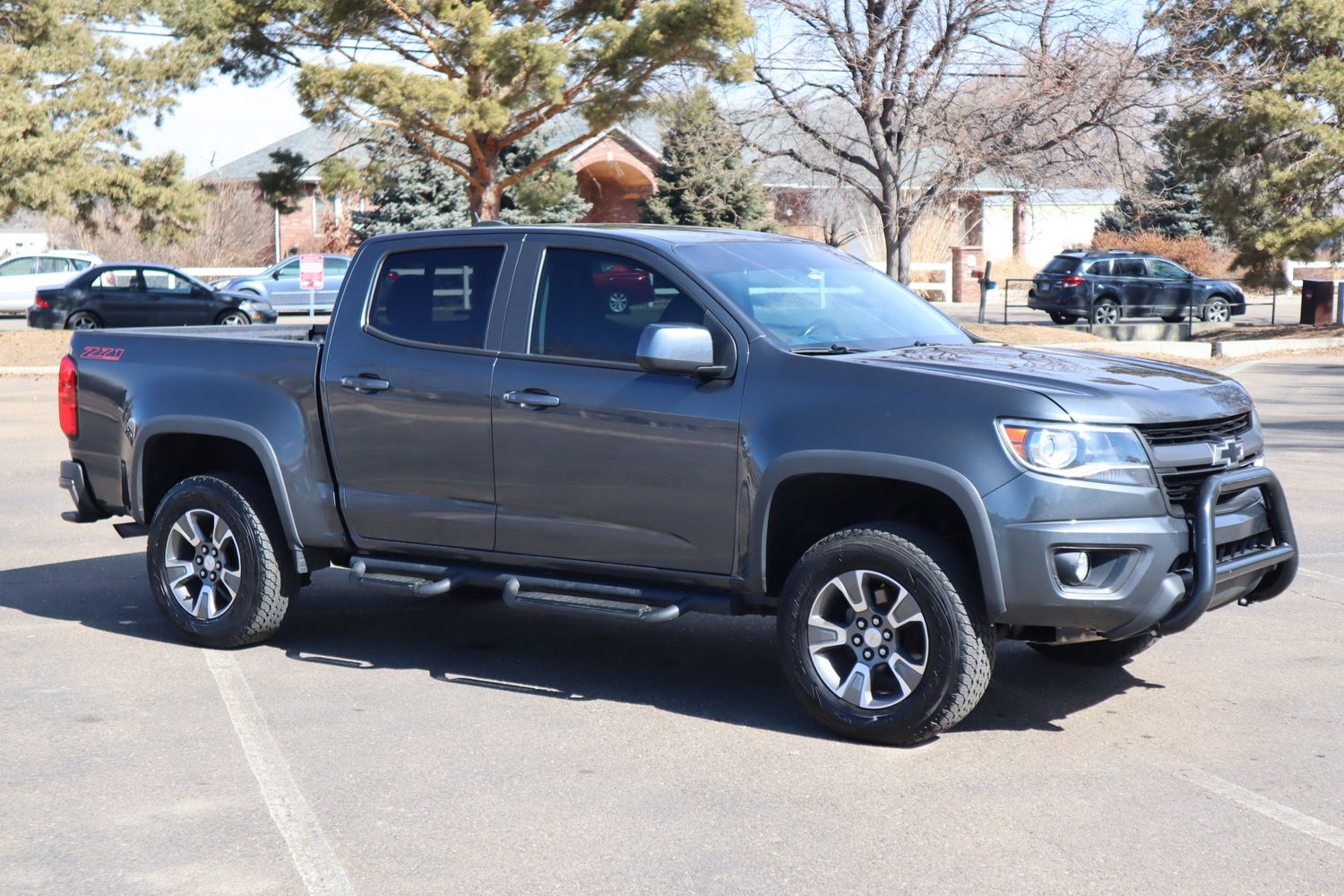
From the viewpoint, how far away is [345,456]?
22.2ft

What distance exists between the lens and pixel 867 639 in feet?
18.4

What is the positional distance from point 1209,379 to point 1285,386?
17794 millimetres

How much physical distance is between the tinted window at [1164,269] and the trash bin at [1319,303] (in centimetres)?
276

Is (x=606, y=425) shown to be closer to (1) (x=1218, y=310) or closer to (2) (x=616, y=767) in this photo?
(2) (x=616, y=767)

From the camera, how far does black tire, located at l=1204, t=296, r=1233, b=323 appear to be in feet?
122

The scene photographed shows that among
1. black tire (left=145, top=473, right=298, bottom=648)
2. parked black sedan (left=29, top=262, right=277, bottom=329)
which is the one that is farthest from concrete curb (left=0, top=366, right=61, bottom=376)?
black tire (left=145, top=473, right=298, bottom=648)

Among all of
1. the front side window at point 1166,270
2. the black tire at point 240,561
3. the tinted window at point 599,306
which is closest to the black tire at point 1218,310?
the front side window at point 1166,270

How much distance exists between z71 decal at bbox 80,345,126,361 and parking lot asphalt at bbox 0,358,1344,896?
4.44ft

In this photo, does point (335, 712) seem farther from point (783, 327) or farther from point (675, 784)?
point (783, 327)

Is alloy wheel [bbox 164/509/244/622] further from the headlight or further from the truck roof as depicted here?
the headlight

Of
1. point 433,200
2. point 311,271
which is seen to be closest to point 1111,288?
point 311,271

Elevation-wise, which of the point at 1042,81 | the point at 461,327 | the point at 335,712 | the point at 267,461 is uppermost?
the point at 1042,81

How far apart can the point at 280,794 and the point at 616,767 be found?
3.76 feet

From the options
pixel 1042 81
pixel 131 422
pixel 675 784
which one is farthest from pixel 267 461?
pixel 1042 81
